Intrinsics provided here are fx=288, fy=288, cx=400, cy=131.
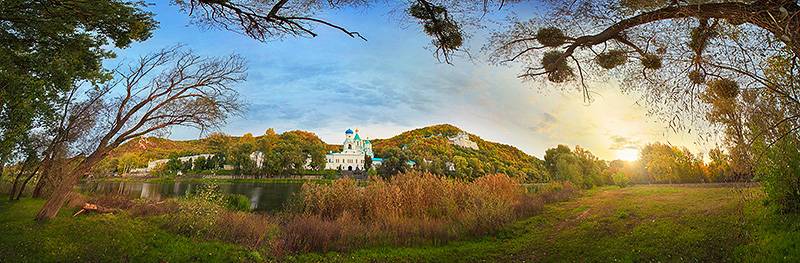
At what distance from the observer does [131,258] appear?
478 centimetres

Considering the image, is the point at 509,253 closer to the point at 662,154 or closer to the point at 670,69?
the point at 670,69

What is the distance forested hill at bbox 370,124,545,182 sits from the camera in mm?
59816

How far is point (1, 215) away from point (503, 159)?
253ft

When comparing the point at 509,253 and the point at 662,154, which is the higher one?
the point at 662,154

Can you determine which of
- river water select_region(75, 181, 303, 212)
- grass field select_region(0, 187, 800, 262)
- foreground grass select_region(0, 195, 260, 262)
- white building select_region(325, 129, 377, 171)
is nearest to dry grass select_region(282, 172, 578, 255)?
grass field select_region(0, 187, 800, 262)

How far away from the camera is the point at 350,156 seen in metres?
78.8

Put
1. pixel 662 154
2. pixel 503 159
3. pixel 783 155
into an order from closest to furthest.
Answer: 1. pixel 783 155
2. pixel 662 154
3. pixel 503 159

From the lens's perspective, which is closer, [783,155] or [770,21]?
[770,21]

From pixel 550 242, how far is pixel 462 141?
100m

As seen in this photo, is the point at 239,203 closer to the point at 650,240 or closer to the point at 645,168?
the point at 650,240

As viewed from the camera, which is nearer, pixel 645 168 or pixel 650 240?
pixel 650 240

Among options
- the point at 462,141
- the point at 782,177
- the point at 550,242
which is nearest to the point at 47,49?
the point at 550,242

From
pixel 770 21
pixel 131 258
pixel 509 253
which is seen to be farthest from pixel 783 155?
pixel 131 258

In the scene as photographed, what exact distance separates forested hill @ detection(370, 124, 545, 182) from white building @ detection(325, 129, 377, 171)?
760 centimetres
